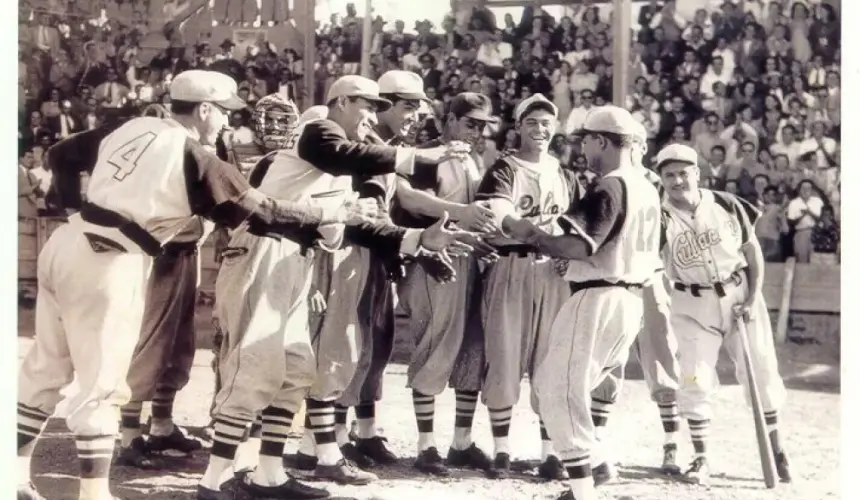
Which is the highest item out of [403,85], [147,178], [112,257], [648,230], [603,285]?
[403,85]

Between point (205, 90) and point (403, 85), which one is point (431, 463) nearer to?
point (403, 85)

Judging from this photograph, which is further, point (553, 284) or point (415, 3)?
point (415, 3)

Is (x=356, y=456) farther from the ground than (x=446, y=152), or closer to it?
closer to it

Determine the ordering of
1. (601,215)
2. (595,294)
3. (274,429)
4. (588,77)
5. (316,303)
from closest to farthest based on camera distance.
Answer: (601,215)
(595,294)
(274,429)
(316,303)
(588,77)

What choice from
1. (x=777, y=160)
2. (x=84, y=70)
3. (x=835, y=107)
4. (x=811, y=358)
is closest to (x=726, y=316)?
(x=811, y=358)

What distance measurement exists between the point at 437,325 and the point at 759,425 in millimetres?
1503

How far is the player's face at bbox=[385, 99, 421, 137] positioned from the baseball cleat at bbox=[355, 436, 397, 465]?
1.40 meters

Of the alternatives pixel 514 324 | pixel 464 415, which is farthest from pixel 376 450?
pixel 514 324

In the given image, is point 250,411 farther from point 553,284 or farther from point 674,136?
point 674,136

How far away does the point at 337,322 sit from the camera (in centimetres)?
435

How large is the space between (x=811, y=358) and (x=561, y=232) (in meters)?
1.35

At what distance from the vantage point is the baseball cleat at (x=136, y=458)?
4.41 m

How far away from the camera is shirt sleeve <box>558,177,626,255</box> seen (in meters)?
4.00
